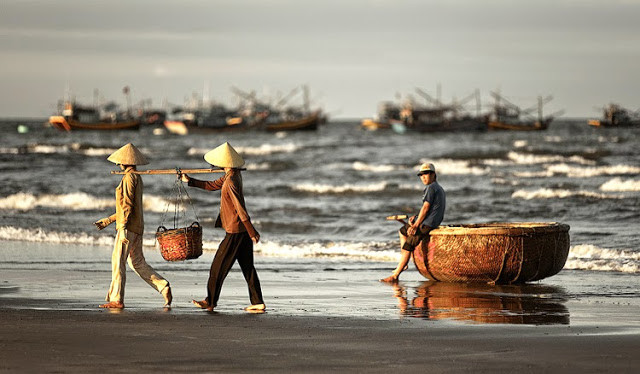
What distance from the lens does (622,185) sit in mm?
33125

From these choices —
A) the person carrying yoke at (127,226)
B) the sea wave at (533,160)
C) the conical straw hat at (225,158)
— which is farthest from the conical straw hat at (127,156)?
the sea wave at (533,160)

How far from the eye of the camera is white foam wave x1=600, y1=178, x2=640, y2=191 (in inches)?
1286

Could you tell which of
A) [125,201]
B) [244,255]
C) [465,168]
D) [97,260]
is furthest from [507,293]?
[465,168]

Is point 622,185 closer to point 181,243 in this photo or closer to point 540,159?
point 540,159

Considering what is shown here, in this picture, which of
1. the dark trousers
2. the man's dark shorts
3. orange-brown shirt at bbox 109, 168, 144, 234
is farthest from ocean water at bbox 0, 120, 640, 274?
the dark trousers

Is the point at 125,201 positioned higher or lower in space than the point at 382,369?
higher

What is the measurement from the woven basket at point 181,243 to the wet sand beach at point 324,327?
0.48m

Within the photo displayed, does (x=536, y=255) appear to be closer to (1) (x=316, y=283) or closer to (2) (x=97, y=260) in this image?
(1) (x=316, y=283)

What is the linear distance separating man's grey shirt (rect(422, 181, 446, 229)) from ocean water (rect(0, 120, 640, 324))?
734 mm

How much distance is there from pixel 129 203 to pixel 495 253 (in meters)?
4.42

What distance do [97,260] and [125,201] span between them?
5.63m

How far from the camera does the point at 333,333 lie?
8656 millimetres

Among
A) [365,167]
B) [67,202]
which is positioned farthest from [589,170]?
[67,202]

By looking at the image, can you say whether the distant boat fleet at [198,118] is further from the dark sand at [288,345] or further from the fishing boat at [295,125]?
Result: the dark sand at [288,345]
